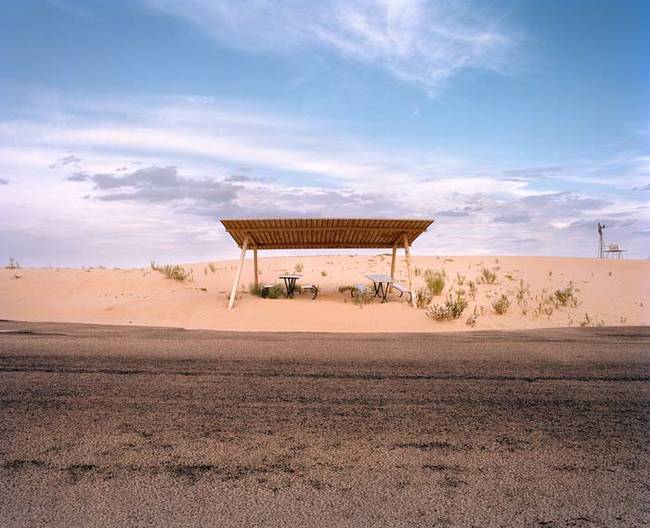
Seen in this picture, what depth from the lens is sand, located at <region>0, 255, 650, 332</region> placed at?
13.0 m

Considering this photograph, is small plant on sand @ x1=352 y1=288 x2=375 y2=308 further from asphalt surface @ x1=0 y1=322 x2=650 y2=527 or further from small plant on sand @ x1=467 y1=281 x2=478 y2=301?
asphalt surface @ x1=0 y1=322 x2=650 y2=527

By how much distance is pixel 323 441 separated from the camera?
12.5 feet

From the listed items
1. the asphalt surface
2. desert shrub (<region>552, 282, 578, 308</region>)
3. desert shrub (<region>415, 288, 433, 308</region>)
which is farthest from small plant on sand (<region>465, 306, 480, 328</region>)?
the asphalt surface

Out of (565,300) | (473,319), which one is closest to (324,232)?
(473,319)


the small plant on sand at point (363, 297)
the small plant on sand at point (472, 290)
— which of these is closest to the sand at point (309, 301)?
the small plant on sand at point (472, 290)

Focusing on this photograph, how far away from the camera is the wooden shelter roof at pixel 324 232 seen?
14062 mm

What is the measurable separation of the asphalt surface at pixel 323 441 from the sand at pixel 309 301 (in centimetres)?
602

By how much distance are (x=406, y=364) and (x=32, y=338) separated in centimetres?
621

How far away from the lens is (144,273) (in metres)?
21.0

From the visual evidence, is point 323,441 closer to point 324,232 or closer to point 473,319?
point 473,319

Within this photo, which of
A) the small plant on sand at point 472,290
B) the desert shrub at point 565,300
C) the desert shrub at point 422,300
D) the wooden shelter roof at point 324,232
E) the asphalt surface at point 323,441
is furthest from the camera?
the small plant on sand at point 472,290

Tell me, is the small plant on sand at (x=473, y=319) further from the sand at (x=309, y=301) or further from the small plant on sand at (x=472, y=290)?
the small plant on sand at (x=472, y=290)

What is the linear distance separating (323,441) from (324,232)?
11658mm

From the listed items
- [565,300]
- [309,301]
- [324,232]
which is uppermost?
[324,232]
